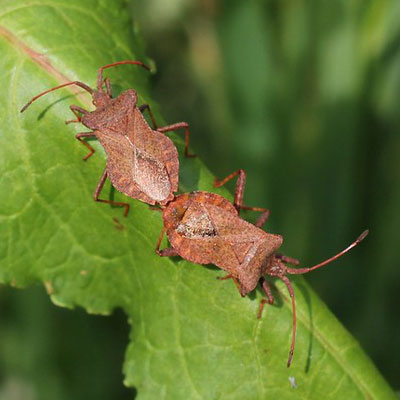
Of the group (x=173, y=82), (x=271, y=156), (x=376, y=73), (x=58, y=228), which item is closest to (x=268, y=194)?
(x=271, y=156)

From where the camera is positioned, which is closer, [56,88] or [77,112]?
[56,88]

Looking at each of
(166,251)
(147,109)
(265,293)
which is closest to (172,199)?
(166,251)

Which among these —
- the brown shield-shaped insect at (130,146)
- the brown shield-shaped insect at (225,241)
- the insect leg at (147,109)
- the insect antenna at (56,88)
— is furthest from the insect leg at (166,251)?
the insect antenna at (56,88)

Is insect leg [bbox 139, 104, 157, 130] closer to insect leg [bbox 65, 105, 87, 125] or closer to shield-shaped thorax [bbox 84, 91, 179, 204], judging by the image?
shield-shaped thorax [bbox 84, 91, 179, 204]

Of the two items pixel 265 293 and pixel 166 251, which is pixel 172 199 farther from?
pixel 265 293

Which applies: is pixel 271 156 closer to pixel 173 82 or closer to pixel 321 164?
pixel 321 164

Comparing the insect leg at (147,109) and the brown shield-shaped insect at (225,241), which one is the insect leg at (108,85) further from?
the brown shield-shaped insect at (225,241)
